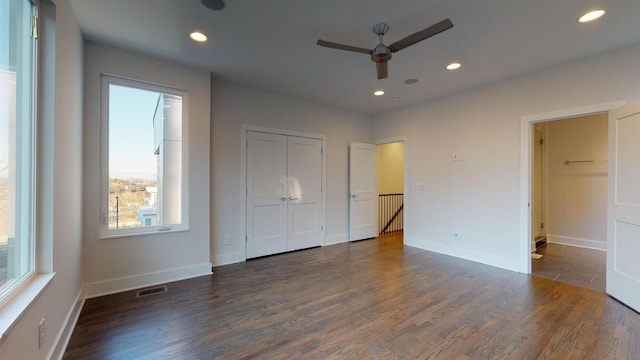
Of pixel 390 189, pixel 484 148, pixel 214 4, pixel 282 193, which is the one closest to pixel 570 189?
pixel 484 148

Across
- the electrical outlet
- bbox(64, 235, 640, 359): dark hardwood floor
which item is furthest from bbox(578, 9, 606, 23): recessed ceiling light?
the electrical outlet

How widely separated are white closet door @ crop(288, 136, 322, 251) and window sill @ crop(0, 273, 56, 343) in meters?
3.34

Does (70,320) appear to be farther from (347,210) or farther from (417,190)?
(417,190)

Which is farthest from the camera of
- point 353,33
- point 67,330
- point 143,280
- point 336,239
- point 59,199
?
point 336,239

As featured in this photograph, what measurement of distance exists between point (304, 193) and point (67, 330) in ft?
11.4

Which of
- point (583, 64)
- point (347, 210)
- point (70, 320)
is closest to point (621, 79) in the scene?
point (583, 64)

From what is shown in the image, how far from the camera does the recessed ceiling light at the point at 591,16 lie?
7.82 ft

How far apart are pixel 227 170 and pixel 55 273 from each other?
242cm

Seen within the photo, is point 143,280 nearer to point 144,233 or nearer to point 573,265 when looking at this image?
point 144,233

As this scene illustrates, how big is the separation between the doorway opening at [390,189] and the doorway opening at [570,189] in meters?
2.87

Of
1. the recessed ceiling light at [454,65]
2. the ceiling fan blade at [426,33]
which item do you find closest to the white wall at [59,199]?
the ceiling fan blade at [426,33]

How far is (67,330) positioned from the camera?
2.16 metres

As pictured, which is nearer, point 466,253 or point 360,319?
point 360,319

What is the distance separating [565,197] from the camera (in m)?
5.28
